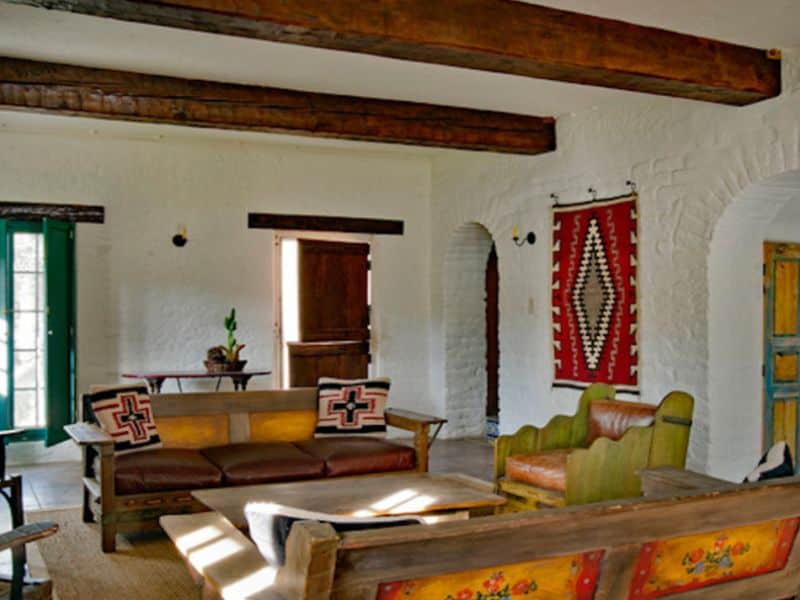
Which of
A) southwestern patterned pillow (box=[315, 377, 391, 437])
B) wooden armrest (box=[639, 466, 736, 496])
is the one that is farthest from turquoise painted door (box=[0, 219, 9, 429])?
wooden armrest (box=[639, 466, 736, 496])

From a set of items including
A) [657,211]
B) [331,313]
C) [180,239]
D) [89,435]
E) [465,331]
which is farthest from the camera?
[465,331]

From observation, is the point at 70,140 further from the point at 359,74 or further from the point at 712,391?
the point at 712,391

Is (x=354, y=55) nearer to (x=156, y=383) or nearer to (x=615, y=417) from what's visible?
(x=615, y=417)

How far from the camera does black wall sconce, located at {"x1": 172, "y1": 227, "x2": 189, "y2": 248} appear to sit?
8047 millimetres

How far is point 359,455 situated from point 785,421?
3486 millimetres

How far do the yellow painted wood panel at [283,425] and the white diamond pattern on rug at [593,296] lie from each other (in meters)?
2.29

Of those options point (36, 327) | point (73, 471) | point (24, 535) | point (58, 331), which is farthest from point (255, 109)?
point (24, 535)

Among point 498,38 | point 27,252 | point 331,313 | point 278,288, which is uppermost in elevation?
point 498,38

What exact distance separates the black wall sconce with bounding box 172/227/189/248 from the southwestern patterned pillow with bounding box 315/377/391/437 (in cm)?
285

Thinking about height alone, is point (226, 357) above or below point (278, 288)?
→ below

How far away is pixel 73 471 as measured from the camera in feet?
23.7

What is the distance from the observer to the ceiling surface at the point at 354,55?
14.5ft

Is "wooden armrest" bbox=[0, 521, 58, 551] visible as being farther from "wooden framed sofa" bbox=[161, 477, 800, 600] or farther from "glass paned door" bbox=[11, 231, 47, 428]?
"glass paned door" bbox=[11, 231, 47, 428]

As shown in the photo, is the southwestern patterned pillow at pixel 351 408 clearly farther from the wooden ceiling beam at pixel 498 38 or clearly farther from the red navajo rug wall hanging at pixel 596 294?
the wooden ceiling beam at pixel 498 38
